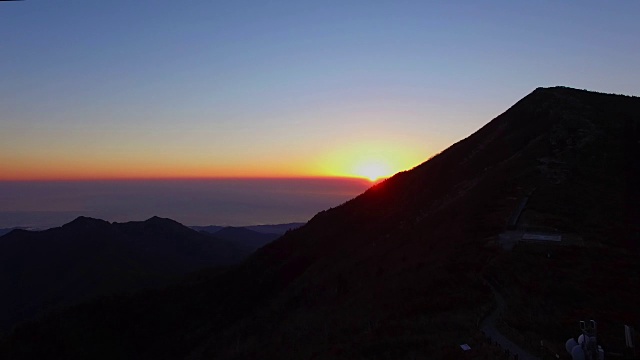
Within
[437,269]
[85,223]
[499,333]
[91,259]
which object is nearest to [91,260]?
[91,259]

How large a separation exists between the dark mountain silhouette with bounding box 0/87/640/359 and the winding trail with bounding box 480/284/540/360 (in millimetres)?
509

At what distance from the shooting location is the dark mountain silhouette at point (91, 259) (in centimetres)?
10956

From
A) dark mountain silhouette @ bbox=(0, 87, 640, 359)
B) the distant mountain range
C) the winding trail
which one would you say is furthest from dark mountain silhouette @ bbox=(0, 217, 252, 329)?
the winding trail

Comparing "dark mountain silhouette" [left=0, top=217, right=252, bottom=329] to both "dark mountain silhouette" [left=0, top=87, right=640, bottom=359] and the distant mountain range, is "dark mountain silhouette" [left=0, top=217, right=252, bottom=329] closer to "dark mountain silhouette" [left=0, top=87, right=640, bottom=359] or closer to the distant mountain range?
the distant mountain range

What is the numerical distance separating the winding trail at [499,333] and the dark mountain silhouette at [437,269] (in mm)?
509

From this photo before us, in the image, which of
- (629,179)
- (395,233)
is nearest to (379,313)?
(395,233)

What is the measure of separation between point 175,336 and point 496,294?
50263 millimetres

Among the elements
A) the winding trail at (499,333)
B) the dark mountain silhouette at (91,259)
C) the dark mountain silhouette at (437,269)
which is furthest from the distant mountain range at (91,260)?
the winding trail at (499,333)

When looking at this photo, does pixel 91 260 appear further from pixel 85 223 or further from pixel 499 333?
pixel 499 333

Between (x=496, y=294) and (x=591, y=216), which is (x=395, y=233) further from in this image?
(x=496, y=294)

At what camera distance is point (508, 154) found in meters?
68.0

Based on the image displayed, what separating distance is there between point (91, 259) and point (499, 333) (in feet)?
422

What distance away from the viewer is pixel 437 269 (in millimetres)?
33094

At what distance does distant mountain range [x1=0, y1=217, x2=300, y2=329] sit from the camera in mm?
109062
